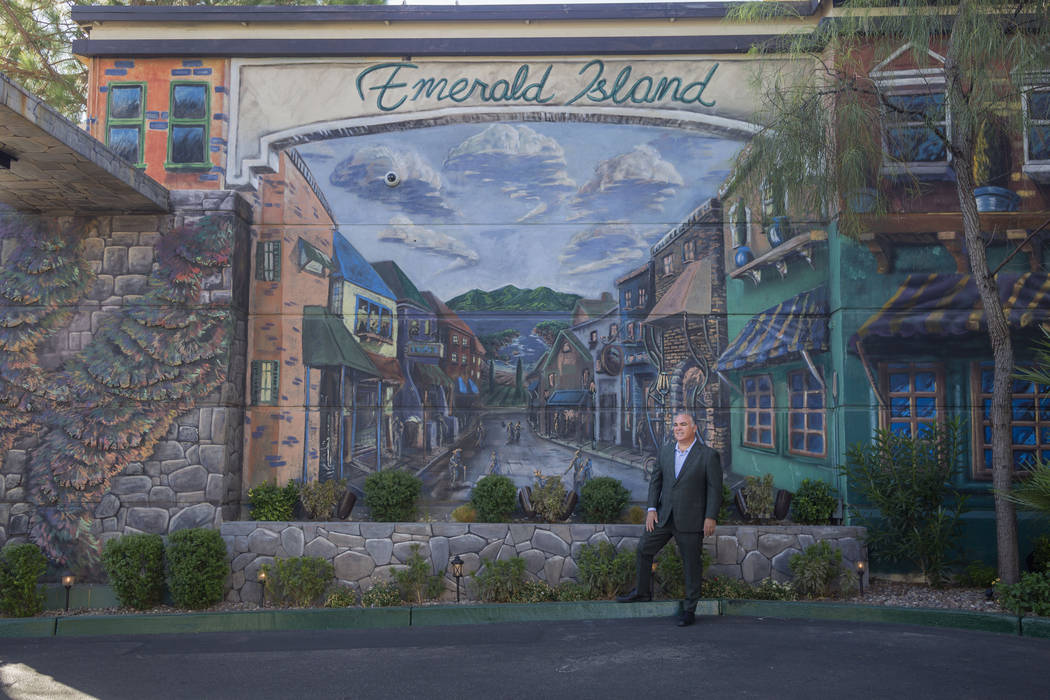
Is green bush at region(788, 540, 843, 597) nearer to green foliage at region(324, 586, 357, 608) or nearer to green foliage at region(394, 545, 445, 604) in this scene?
green foliage at region(394, 545, 445, 604)

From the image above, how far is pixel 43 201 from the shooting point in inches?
386

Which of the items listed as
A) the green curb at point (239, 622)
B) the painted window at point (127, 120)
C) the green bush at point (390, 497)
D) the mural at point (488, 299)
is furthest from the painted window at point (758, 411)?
the painted window at point (127, 120)

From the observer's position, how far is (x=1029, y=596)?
760 cm

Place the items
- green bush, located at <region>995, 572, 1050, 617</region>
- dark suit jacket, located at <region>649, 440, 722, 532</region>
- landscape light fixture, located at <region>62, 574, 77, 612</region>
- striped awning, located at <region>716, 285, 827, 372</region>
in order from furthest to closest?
striped awning, located at <region>716, 285, 827, 372</region> < landscape light fixture, located at <region>62, 574, 77, 612</region> < dark suit jacket, located at <region>649, 440, 722, 532</region> < green bush, located at <region>995, 572, 1050, 617</region>

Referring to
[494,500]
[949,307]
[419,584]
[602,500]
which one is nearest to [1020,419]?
[949,307]

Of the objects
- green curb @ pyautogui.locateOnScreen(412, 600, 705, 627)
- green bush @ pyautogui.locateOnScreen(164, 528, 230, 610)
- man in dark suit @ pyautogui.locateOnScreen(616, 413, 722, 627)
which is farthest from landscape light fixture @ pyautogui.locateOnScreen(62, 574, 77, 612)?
man in dark suit @ pyautogui.locateOnScreen(616, 413, 722, 627)

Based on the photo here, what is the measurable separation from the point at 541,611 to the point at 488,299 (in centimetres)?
415

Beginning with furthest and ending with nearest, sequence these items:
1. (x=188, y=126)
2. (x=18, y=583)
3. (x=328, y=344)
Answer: (x=188, y=126)
(x=328, y=344)
(x=18, y=583)

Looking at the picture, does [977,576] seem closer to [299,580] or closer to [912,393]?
[912,393]

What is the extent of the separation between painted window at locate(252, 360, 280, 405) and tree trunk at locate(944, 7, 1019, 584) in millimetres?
8120

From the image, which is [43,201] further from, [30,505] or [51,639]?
[51,639]

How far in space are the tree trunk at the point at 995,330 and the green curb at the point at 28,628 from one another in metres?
9.28

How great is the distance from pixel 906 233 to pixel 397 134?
21.2ft

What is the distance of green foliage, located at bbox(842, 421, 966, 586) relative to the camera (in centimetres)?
876
